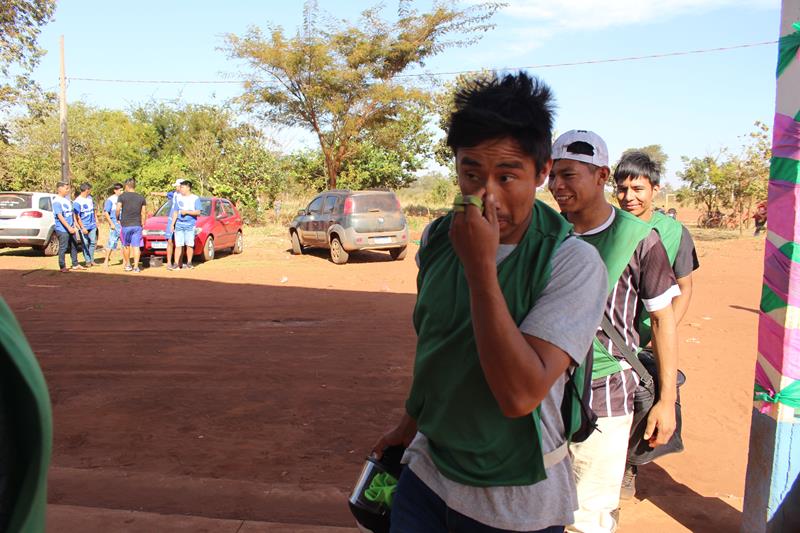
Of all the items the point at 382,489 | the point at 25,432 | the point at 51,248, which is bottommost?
the point at 51,248

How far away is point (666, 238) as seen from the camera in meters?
3.38

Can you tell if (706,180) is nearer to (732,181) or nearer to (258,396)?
(732,181)

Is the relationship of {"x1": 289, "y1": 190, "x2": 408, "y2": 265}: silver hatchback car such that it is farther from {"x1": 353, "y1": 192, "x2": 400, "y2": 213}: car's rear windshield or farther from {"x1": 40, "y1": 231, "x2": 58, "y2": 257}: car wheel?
{"x1": 40, "y1": 231, "x2": 58, "y2": 257}: car wheel

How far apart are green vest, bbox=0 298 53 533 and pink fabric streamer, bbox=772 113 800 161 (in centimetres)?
328

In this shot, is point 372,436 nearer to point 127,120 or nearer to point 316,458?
point 316,458

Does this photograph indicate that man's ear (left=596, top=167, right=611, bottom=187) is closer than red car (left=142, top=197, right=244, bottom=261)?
Yes

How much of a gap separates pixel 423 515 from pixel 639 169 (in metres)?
2.70

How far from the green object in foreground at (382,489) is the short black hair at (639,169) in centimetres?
247

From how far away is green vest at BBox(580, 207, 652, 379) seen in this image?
110 inches

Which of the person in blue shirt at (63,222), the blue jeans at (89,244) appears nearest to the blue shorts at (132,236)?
the person in blue shirt at (63,222)

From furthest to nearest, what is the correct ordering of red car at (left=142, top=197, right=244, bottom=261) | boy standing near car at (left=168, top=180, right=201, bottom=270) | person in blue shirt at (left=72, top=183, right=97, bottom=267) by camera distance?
red car at (left=142, top=197, right=244, bottom=261) < person in blue shirt at (left=72, top=183, right=97, bottom=267) < boy standing near car at (left=168, top=180, right=201, bottom=270)

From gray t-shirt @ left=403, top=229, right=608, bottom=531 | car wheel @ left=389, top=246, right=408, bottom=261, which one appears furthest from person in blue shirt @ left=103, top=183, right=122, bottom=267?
gray t-shirt @ left=403, top=229, right=608, bottom=531

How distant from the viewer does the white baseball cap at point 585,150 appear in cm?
288

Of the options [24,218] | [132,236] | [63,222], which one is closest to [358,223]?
[132,236]
